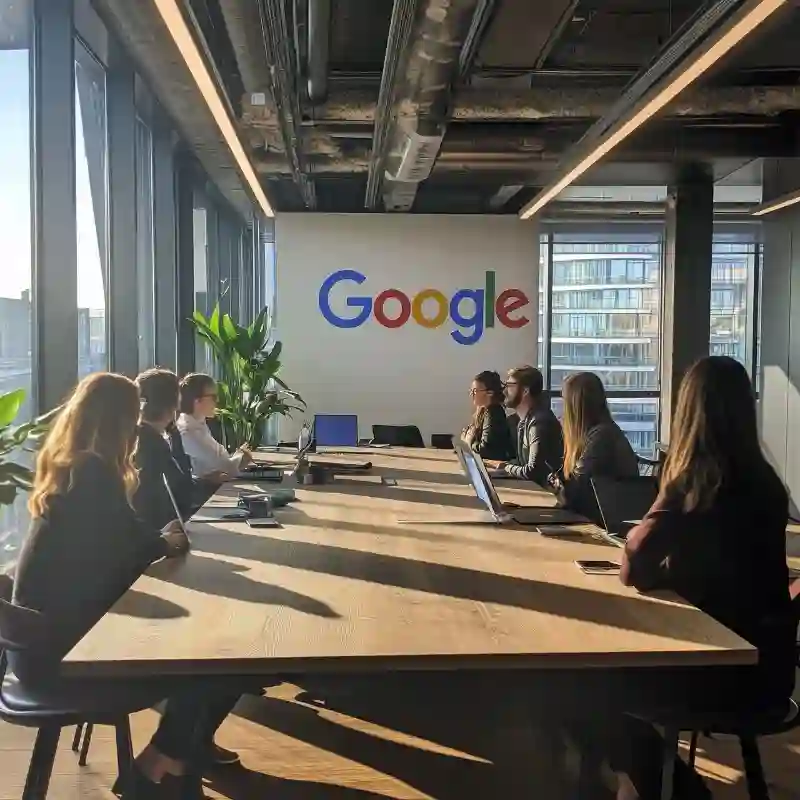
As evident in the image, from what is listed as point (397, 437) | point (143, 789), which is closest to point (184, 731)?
point (143, 789)

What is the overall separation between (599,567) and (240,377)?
5.60m

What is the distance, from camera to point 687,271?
909 centimetres

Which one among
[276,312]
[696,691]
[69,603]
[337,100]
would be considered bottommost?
[696,691]

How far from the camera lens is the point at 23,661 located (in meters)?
2.48

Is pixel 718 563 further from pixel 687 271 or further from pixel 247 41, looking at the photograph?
pixel 687 271

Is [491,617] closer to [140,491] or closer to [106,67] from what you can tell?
[140,491]

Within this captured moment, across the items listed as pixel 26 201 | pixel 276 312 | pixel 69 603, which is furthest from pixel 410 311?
pixel 69 603

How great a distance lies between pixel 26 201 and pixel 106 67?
192 centimetres

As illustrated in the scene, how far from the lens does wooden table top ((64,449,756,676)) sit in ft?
6.79

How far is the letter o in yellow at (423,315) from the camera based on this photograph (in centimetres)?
1022

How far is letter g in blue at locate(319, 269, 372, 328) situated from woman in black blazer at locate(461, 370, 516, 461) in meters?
3.83

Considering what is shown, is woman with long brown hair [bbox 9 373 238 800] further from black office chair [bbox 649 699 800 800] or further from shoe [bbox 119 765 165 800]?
black office chair [bbox 649 699 800 800]

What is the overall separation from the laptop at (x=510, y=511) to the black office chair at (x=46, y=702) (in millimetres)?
1678

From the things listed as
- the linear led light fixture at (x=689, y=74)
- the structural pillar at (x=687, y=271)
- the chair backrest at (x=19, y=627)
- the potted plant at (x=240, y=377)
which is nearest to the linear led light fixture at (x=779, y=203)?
the structural pillar at (x=687, y=271)
